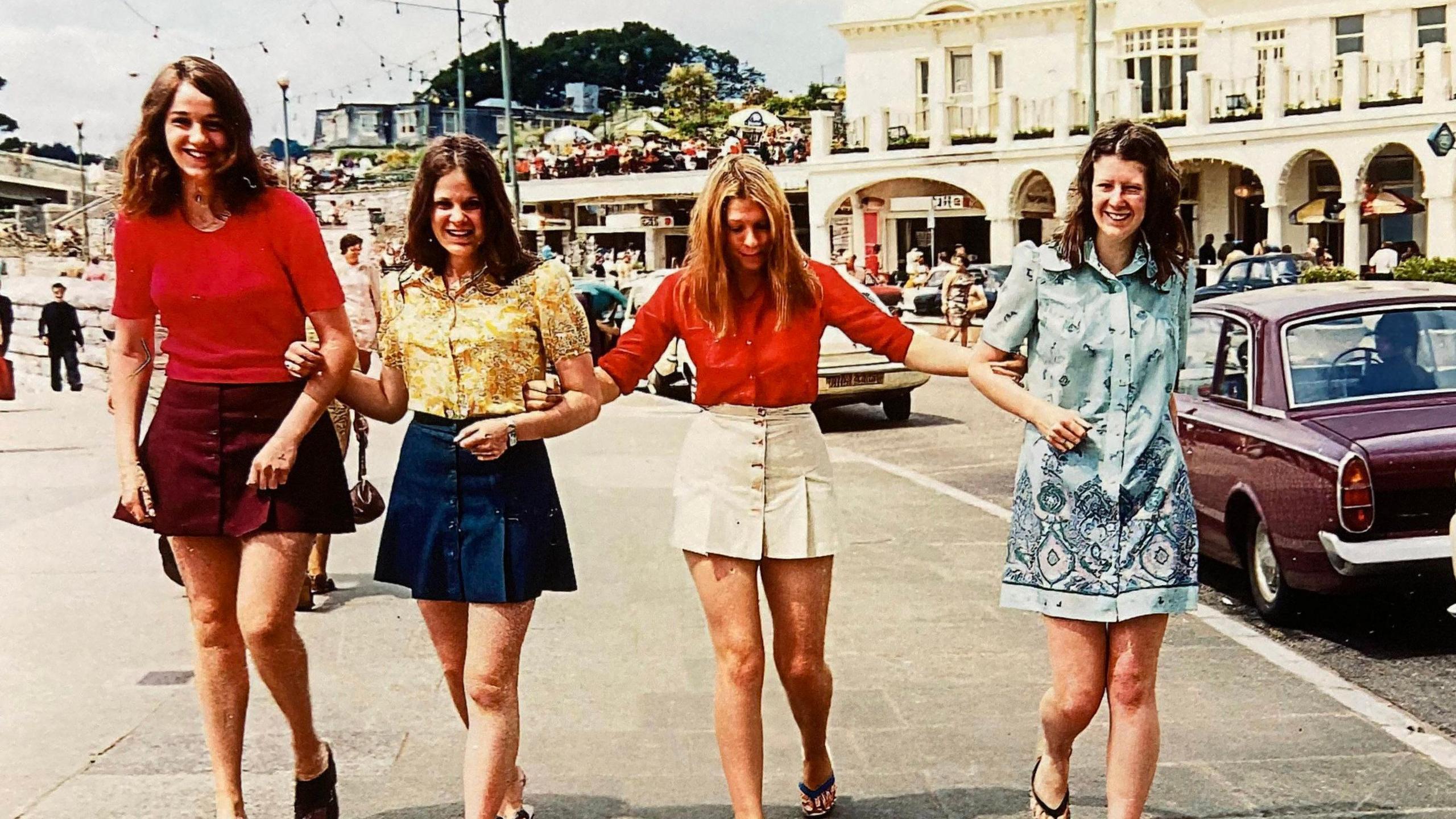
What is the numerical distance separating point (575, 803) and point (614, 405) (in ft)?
46.4

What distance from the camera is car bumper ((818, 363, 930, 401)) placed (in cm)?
1691

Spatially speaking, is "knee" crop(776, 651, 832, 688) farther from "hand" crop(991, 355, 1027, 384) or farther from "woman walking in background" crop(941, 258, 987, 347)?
"woman walking in background" crop(941, 258, 987, 347)

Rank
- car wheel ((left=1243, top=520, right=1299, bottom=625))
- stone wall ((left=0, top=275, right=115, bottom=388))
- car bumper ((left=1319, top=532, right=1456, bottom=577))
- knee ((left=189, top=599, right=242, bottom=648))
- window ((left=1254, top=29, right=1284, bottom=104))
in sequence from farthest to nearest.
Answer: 1. window ((left=1254, top=29, right=1284, bottom=104))
2. stone wall ((left=0, top=275, right=115, bottom=388))
3. car wheel ((left=1243, top=520, right=1299, bottom=625))
4. car bumper ((left=1319, top=532, right=1456, bottom=577))
5. knee ((left=189, top=599, right=242, bottom=648))

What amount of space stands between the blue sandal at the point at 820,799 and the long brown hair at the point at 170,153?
232 centimetres

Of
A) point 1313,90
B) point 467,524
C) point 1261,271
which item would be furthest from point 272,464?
point 1313,90

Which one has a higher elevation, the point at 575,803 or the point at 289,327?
Answer: the point at 289,327

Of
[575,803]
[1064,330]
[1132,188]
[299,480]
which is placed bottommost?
[575,803]

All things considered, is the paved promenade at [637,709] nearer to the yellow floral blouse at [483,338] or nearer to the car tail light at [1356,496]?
the car tail light at [1356,496]

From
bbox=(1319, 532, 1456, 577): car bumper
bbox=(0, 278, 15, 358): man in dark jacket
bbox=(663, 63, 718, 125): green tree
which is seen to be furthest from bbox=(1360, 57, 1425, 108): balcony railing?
bbox=(663, 63, 718, 125): green tree

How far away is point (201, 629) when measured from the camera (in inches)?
175

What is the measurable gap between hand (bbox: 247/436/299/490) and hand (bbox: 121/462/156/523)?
0.30 m

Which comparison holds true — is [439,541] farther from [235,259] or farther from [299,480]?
[235,259]

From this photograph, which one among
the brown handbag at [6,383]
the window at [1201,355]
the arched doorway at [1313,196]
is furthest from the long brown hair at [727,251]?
the arched doorway at [1313,196]

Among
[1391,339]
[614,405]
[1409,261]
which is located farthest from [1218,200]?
[1391,339]
